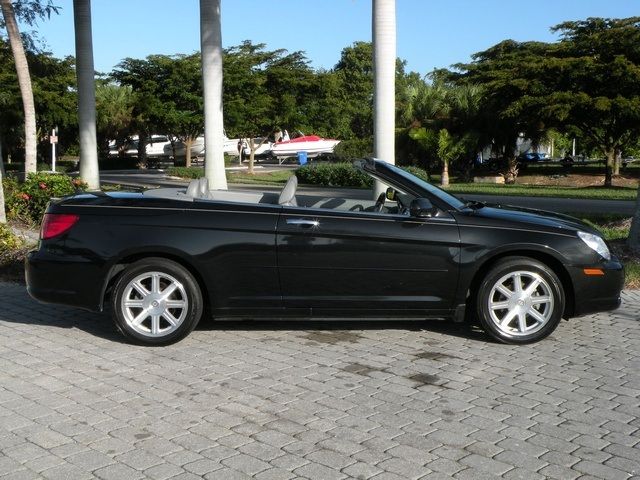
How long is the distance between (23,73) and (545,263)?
12722 millimetres

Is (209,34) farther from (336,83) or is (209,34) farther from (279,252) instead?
(336,83)

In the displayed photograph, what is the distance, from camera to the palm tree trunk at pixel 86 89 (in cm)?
1695

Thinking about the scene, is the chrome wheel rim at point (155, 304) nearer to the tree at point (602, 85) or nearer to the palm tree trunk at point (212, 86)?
the palm tree trunk at point (212, 86)

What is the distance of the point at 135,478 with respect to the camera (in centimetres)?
394

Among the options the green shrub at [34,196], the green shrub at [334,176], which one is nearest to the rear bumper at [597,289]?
the green shrub at [34,196]

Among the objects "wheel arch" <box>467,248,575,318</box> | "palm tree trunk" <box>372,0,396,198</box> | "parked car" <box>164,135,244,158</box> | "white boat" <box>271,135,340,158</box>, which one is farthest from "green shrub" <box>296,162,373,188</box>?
"white boat" <box>271,135,340,158</box>

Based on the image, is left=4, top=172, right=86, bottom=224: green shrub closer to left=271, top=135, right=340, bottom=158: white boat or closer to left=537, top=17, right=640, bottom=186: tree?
left=537, top=17, right=640, bottom=186: tree

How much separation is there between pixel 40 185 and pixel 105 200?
7290 millimetres

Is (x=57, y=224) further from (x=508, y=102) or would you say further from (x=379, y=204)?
(x=508, y=102)

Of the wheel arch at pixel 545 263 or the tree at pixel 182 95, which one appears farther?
the tree at pixel 182 95

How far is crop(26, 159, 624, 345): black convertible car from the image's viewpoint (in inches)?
248

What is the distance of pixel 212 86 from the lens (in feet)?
49.0

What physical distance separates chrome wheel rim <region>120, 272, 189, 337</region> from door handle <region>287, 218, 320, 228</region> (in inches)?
39.7

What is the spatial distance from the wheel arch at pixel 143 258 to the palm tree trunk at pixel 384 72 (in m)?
5.63
